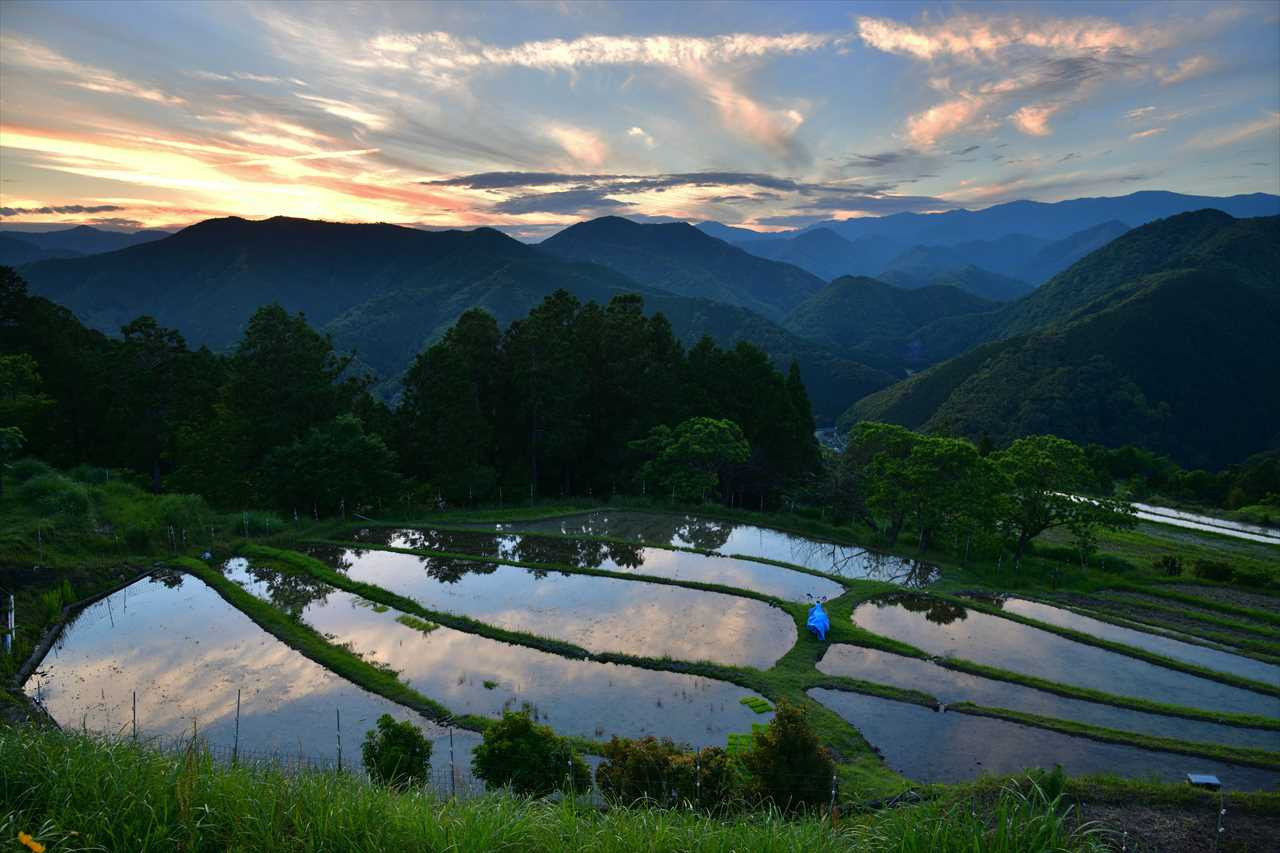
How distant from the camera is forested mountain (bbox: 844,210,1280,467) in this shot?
314 feet

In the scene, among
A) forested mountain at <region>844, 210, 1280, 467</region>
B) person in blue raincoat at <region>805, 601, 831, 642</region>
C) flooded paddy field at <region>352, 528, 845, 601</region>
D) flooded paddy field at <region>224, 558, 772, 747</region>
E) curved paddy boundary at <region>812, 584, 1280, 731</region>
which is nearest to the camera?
flooded paddy field at <region>224, 558, 772, 747</region>

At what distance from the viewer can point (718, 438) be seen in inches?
1492

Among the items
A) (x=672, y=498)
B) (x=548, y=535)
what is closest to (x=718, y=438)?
(x=672, y=498)

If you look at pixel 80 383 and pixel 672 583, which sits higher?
pixel 80 383

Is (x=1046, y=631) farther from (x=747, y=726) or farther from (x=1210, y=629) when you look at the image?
(x=747, y=726)

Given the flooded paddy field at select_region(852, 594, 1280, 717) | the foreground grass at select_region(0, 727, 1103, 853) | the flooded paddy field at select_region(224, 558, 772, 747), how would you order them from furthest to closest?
1. the flooded paddy field at select_region(852, 594, 1280, 717)
2. the flooded paddy field at select_region(224, 558, 772, 747)
3. the foreground grass at select_region(0, 727, 1103, 853)

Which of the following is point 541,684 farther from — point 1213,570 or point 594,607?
point 1213,570

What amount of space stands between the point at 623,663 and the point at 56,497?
24232 millimetres

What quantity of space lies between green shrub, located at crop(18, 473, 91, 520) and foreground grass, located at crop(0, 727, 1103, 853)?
2668 centimetres

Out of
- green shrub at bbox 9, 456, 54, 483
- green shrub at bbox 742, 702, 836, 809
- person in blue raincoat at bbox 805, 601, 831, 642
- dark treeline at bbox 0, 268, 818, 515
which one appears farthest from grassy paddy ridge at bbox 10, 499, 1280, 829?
green shrub at bbox 9, 456, 54, 483

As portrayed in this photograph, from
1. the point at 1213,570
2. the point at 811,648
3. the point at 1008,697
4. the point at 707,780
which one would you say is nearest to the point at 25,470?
the point at 707,780

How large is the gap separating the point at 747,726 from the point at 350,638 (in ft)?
40.6

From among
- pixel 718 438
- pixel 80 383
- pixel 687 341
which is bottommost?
pixel 718 438

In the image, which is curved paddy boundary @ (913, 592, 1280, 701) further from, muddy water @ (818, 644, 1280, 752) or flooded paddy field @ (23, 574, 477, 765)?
flooded paddy field @ (23, 574, 477, 765)
